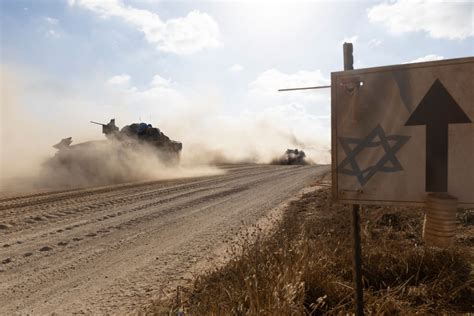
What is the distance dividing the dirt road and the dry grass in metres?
1.22

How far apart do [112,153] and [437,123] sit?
67.0 ft

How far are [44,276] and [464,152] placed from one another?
5671mm

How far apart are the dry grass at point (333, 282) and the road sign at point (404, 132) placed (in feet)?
2.42

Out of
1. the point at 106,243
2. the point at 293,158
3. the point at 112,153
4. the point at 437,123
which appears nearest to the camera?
the point at 437,123

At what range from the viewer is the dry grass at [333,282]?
10.5ft

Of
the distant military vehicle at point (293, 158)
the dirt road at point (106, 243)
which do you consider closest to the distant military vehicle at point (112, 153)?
the dirt road at point (106, 243)

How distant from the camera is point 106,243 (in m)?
7.09

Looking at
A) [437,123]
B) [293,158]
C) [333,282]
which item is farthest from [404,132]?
[293,158]

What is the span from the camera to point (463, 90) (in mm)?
2199

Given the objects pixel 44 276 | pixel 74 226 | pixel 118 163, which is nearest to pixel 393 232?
pixel 44 276

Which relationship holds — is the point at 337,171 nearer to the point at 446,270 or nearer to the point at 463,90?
the point at 463,90

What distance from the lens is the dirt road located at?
4.77m

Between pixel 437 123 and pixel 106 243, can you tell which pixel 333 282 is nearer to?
pixel 437 123

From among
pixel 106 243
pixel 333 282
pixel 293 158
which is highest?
pixel 293 158
